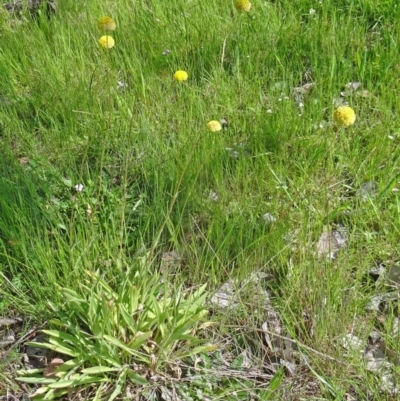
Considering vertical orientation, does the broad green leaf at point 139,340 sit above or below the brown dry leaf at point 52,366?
above

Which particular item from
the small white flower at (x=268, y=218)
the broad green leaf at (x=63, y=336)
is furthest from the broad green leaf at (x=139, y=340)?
the small white flower at (x=268, y=218)

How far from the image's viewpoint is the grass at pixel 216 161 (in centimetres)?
171

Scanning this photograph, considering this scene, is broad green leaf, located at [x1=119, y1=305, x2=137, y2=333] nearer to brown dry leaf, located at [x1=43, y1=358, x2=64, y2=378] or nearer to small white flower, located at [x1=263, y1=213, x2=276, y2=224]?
brown dry leaf, located at [x1=43, y1=358, x2=64, y2=378]

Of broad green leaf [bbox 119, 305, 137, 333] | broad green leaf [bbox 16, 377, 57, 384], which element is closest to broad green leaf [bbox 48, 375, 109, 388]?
broad green leaf [bbox 16, 377, 57, 384]

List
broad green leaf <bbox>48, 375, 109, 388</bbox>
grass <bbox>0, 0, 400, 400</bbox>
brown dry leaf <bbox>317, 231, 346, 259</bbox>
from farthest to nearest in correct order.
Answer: brown dry leaf <bbox>317, 231, 346, 259</bbox>, grass <bbox>0, 0, 400, 400</bbox>, broad green leaf <bbox>48, 375, 109, 388</bbox>

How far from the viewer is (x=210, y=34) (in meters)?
2.86

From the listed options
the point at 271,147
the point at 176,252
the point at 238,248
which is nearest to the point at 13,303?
the point at 176,252

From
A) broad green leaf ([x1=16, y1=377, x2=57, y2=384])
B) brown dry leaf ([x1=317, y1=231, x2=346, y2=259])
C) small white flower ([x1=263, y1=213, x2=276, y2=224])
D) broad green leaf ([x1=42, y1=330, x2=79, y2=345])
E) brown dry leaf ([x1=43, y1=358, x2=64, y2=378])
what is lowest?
brown dry leaf ([x1=317, y1=231, x2=346, y2=259])

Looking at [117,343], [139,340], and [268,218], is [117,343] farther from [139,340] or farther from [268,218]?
[268,218]

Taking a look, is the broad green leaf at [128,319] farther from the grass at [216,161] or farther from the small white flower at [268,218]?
the small white flower at [268,218]

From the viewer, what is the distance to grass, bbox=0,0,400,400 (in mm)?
1707

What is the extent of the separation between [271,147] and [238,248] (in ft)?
2.01

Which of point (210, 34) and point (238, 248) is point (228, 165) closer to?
point (238, 248)

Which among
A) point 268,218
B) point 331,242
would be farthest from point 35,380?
point 331,242
